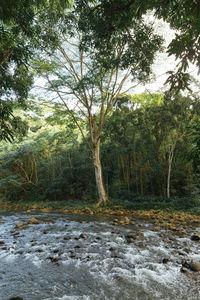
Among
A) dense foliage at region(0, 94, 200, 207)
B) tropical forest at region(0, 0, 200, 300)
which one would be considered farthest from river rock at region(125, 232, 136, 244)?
dense foliage at region(0, 94, 200, 207)

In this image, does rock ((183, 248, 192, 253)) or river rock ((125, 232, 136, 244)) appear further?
river rock ((125, 232, 136, 244))

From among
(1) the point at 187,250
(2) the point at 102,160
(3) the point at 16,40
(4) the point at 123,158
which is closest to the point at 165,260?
(1) the point at 187,250

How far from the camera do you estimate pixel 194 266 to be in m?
2.73

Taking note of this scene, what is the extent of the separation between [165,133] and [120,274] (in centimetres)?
863

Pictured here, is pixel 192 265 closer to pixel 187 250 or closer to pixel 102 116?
pixel 187 250

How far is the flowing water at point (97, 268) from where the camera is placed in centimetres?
220

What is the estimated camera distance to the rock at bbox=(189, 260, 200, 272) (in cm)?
269

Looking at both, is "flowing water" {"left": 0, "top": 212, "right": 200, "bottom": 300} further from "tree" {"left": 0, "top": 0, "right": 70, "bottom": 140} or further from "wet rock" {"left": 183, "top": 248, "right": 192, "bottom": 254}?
"tree" {"left": 0, "top": 0, "right": 70, "bottom": 140}

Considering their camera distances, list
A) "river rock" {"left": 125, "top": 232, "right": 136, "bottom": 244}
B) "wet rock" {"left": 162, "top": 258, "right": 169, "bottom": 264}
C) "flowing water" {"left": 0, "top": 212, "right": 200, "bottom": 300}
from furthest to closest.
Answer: "river rock" {"left": 125, "top": 232, "right": 136, "bottom": 244}, "wet rock" {"left": 162, "top": 258, "right": 169, "bottom": 264}, "flowing water" {"left": 0, "top": 212, "right": 200, "bottom": 300}

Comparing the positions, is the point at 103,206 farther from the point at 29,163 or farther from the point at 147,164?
the point at 29,163

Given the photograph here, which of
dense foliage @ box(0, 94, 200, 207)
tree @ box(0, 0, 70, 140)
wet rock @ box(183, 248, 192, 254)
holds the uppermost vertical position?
tree @ box(0, 0, 70, 140)

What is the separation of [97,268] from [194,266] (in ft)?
4.90

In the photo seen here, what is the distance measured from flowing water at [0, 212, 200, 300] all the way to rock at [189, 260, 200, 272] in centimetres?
9

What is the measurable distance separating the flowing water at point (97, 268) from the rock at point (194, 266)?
0.29 ft
